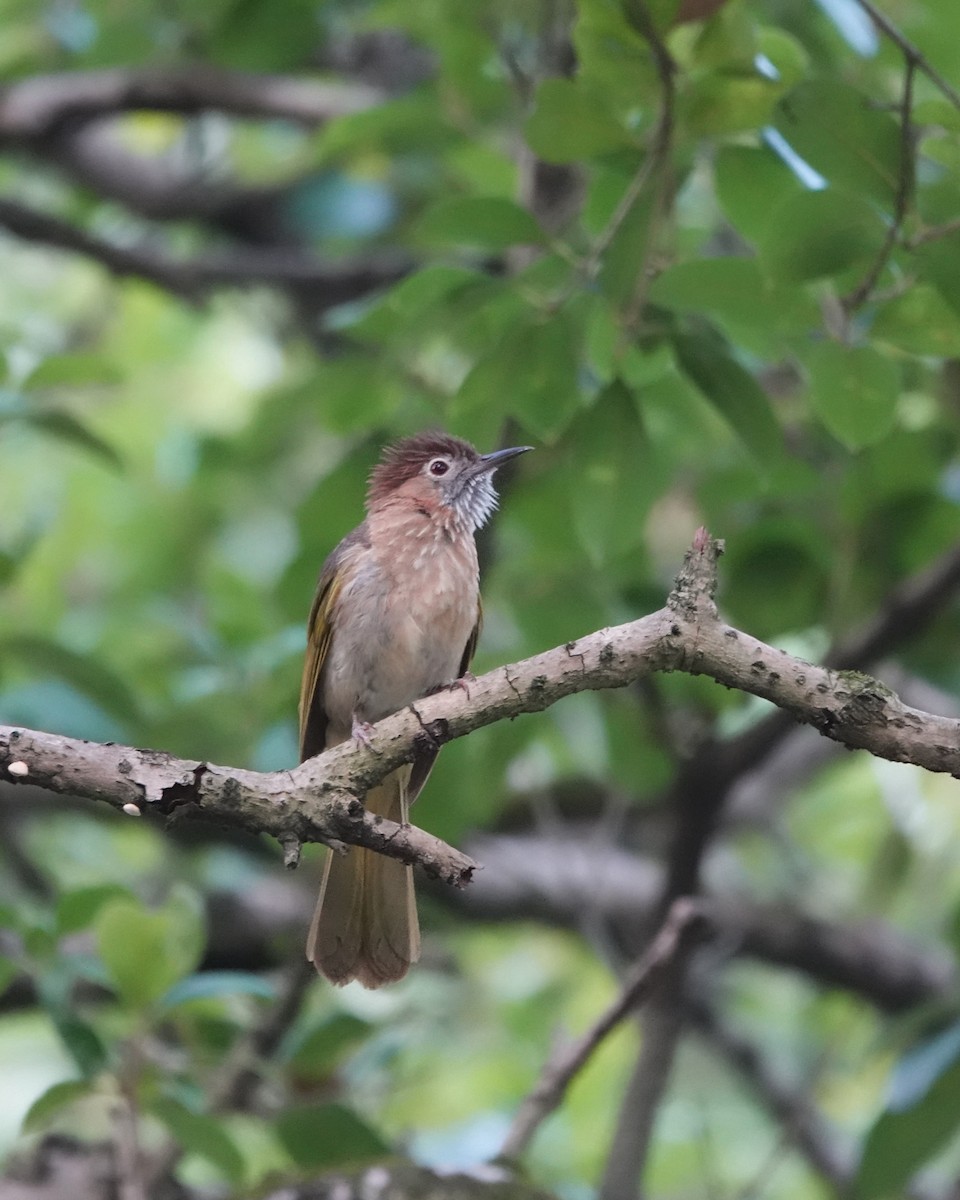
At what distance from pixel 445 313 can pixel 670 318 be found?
26.7 inches

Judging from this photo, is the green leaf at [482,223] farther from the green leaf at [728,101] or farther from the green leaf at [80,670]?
the green leaf at [80,670]

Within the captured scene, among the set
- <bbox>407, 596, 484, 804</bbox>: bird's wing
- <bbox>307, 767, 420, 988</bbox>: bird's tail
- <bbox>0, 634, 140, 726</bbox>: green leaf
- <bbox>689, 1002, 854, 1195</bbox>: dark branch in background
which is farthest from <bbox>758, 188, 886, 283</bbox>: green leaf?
<bbox>689, 1002, 854, 1195</bbox>: dark branch in background

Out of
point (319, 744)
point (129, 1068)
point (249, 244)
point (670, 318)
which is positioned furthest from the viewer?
point (249, 244)

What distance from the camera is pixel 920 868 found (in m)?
6.53

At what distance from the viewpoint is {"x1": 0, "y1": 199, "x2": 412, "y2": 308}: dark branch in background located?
6.72 m

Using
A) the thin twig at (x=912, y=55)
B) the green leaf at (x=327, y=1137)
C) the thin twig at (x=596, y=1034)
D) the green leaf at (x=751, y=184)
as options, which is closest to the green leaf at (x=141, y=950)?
the green leaf at (x=327, y=1137)

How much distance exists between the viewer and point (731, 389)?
3.94 meters

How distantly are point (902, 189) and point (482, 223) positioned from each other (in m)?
0.98

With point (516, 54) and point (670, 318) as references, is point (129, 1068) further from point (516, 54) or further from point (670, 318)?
point (516, 54)

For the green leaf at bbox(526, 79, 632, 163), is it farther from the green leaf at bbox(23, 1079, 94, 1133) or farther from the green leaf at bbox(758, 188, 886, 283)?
the green leaf at bbox(23, 1079, 94, 1133)

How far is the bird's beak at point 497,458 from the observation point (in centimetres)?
469

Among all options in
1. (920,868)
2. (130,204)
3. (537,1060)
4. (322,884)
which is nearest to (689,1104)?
(537,1060)

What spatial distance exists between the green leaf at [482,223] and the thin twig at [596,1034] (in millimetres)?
1871

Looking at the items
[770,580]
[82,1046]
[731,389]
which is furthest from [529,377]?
[82,1046]
